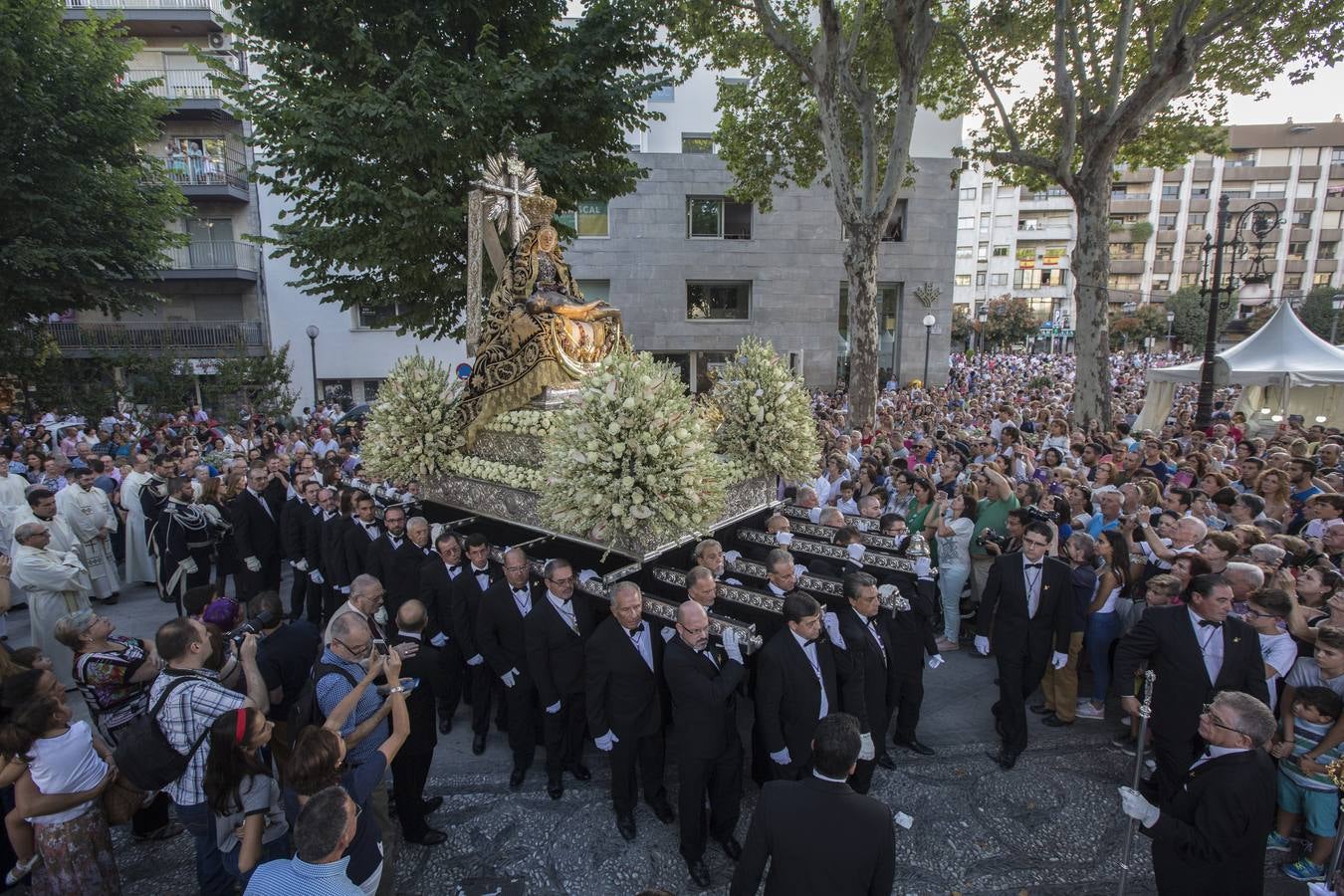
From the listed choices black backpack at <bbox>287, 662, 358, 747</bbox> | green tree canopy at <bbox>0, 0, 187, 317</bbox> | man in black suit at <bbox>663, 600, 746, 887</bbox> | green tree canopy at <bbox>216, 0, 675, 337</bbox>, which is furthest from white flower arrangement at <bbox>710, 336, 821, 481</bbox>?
green tree canopy at <bbox>0, 0, 187, 317</bbox>

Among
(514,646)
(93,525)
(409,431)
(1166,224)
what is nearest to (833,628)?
(514,646)

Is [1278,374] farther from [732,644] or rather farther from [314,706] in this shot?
[314,706]

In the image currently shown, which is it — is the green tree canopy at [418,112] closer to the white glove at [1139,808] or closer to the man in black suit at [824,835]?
the man in black suit at [824,835]

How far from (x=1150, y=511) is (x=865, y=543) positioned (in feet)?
10.7

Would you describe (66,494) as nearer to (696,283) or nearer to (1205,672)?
(1205,672)

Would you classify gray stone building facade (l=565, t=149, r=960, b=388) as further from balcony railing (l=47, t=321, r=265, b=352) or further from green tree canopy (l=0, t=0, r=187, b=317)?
green tree canopy (l=0, t=0, r=187, b=317)

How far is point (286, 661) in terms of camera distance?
4719 millimetres

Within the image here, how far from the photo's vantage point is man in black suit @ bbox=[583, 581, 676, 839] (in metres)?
4.69

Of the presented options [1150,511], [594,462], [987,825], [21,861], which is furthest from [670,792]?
[1150,511]

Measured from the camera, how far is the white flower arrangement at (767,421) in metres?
7.39

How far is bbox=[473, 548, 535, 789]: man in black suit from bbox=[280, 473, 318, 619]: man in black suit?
3.88 metres

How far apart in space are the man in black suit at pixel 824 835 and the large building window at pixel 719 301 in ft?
83.2

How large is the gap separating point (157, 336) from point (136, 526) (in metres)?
18.6

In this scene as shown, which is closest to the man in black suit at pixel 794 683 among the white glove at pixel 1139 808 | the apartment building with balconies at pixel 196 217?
the white glove at pixel 1139 808
